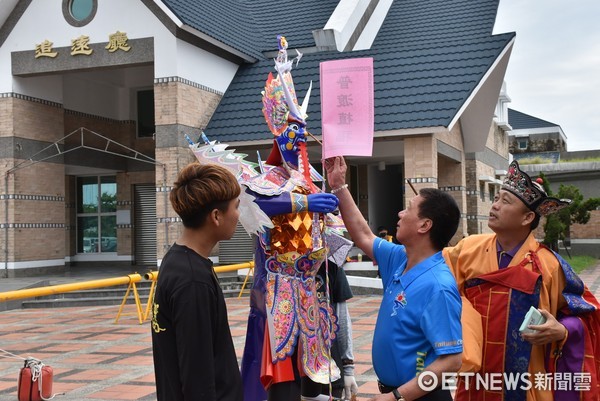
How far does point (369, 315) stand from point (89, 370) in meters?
4.47

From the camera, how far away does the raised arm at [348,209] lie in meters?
3.52

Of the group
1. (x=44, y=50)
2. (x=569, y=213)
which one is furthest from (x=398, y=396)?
(x=569, y=213)

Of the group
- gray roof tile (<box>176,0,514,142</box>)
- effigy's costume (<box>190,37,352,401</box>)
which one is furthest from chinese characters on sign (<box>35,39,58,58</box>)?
effigy's costume (<box>190,37,352,401</box>)

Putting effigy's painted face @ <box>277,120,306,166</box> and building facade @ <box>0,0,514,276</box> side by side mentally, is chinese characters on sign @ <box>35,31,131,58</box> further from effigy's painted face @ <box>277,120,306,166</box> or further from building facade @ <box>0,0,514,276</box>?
effigy's painted face @ <box>277,120,306,166</box>

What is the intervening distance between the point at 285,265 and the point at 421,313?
1.63 meters

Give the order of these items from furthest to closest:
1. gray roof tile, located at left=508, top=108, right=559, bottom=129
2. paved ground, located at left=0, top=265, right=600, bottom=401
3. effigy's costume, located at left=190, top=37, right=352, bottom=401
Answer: gray roof tile, located at left=508, top=108, right=559, bottom=129 < paved ground, located at left=0, top=265, right=600, bottom=401 < effigy's costume, located at left=190, top=37, right=352, bottom=401

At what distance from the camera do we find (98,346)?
27.7 feet

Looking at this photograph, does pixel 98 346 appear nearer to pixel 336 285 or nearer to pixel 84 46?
pixel 336 285

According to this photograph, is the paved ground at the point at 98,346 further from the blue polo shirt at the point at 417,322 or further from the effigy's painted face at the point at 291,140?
the blue polo shirt at the point at 417,322

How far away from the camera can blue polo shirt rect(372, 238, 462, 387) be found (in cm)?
269

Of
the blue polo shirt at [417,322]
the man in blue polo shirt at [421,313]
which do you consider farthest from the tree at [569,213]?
the blue polo shirt at [417,322]

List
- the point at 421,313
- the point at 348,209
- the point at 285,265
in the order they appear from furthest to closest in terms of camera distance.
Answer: the point at 285,265, the point at 348,209, the point at 421,313

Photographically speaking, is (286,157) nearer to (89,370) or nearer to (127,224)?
(89,370)

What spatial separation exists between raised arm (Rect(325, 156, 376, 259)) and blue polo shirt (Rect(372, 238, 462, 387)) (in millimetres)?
506
